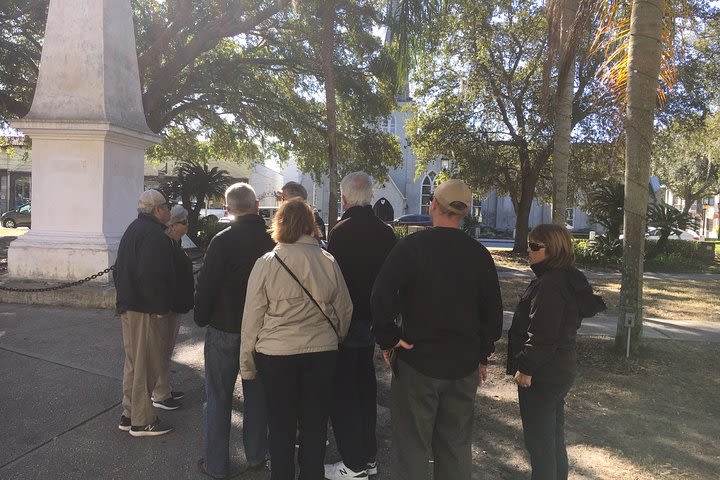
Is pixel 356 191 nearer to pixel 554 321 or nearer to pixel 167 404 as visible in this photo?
pixel 554 321

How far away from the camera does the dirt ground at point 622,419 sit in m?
3.58

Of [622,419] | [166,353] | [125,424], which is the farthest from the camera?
[622,419]

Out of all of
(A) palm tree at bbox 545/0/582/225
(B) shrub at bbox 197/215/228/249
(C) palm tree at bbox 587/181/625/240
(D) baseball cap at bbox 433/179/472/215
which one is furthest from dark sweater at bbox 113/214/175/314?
(C) palm tree at bbox 587/181/625/240

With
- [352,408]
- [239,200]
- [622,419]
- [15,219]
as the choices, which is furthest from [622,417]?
[15,219]

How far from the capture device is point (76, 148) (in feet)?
25.9

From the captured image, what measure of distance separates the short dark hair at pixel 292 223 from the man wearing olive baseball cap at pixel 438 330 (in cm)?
53

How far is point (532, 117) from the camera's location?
18188mm

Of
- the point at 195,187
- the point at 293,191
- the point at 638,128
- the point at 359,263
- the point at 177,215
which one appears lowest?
the point at 359,263

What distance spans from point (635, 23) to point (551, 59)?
3.33ft

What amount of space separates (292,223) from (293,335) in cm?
62

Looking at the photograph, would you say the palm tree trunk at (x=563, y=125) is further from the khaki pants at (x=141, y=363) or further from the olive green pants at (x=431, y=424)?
the khaki pants at (x=141, y=363)

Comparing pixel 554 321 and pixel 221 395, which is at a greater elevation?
pixel 554 321

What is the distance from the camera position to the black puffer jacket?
109 inches

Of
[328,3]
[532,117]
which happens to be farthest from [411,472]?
[532,117]
